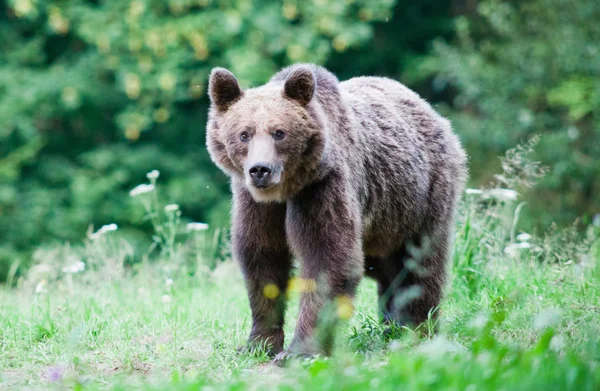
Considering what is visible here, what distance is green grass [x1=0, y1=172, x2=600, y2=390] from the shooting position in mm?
3682

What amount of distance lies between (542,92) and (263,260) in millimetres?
11093

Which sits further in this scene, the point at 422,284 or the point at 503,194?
the point at 503,194

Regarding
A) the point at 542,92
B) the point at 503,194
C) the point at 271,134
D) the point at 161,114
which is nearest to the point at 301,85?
the point at 271,134

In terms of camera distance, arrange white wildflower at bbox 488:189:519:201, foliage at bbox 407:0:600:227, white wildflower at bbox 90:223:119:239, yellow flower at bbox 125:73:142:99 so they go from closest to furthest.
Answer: white wildflower at bbox 488:189:519:201, white wildflower at bbox 90:223:119:239, foliage at bbox 407:0:600:227, yellow flower at bbox 125:73:142:99

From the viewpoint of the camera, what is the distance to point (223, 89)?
539cm

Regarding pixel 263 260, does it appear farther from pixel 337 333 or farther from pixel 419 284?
pixel 419 284

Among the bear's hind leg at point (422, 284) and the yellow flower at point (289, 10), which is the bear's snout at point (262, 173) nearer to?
the bear's hind leg at point (422, 284)

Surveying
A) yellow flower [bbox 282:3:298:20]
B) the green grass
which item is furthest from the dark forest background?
the green grass

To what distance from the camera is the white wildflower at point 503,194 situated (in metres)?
7.06

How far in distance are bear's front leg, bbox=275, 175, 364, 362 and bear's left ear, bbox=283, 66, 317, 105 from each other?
53 centimetres

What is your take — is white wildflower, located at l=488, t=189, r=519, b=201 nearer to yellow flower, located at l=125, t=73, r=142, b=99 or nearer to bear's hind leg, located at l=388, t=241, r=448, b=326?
bear's hind leg, located at l=388, t=241, r=448, b=326

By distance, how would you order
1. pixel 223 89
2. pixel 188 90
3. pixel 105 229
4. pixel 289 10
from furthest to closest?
pixel 188 90, pixel 289 10, pixel 105 229, pixel 223 89

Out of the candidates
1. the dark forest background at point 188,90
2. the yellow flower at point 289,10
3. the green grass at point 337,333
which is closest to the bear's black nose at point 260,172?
the green grass at point 337,333

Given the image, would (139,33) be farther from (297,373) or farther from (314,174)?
(297,373)
